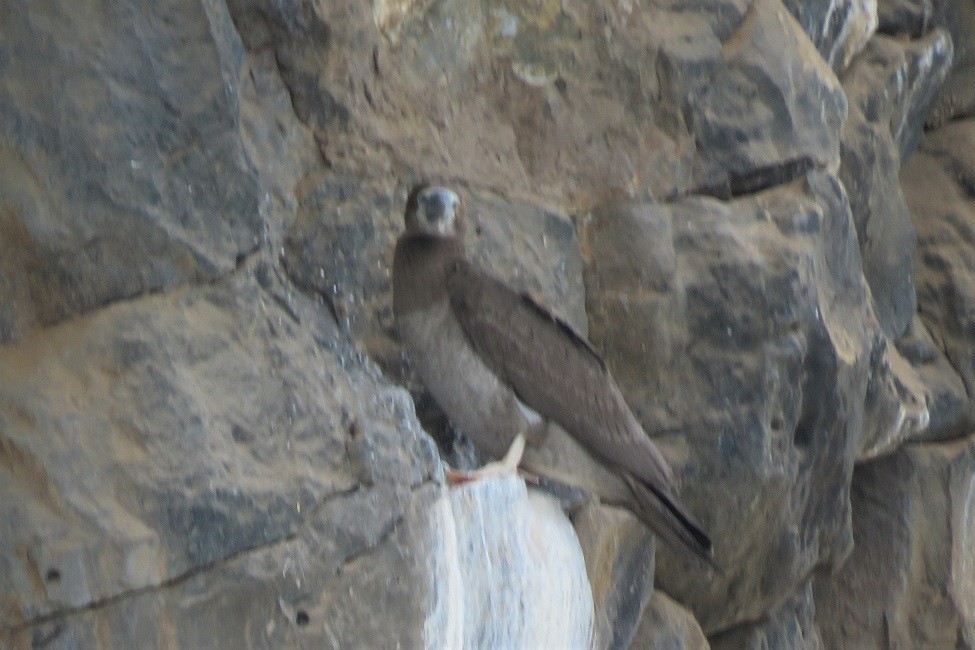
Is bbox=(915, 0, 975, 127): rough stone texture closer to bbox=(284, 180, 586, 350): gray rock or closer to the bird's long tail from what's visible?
bbox=(284, 180, 586, 350): gray rock

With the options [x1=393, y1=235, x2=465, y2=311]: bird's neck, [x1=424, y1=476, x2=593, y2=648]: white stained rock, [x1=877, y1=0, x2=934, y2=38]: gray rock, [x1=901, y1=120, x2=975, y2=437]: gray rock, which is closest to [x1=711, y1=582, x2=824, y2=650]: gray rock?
[x1=901, y1=120, x2=975, y2=437]: gray rock

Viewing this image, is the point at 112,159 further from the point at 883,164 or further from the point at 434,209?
the point at 883,164

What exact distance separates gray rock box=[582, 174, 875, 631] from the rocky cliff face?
1 centimetres

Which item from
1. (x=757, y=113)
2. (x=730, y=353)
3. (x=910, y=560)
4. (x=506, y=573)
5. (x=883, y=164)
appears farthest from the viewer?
(x=910, y=560)

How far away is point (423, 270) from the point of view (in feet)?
11.0

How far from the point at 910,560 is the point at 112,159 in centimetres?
442

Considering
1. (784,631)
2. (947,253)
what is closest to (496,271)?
(784,631)

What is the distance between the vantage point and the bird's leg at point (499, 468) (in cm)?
300

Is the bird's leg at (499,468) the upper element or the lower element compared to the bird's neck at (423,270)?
lower

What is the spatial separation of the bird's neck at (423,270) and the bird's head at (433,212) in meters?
0.02

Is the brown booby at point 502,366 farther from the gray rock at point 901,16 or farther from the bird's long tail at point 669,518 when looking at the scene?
the gray rock at point 901,16

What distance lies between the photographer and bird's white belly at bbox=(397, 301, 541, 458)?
331 centimetres

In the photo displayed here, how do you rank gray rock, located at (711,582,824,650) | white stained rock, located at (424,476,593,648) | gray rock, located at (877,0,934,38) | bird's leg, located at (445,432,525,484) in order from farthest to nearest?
1. gray rock, located at (877,0,934,38)
2. gray rock, located at (711,582,824,650)
3. bird's leg, located at (445,432,525,484)
4. white stained rock, located at (424,476,593,648)

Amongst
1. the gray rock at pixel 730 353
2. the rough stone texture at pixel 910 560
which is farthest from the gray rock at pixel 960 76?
the gray rock at pixel 730 353
